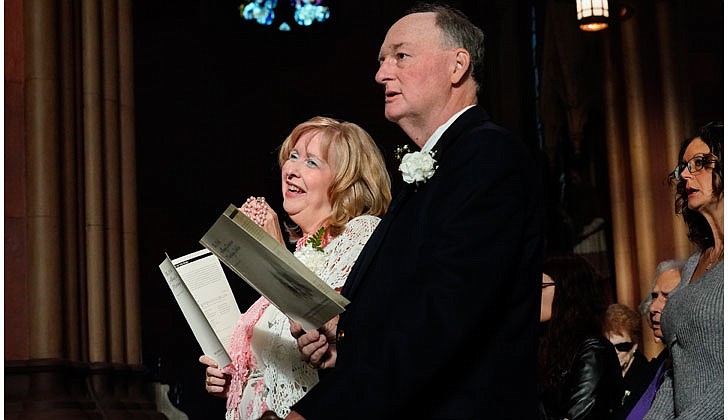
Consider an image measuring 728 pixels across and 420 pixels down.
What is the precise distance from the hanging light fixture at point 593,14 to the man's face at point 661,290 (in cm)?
613

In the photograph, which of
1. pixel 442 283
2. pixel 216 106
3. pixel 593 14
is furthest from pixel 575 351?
pixel 216 106

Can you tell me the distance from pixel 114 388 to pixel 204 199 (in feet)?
37.0

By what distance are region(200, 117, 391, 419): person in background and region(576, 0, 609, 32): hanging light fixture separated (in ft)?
25.7

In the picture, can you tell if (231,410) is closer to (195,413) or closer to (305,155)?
(305,155)

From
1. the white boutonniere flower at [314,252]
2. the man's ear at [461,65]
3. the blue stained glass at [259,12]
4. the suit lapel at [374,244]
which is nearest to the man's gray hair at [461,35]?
the man's ear at [461,65]

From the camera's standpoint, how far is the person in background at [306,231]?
11.8 ft

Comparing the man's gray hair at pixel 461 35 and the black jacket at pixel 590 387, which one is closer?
the man's gray hair at pixel 461 35

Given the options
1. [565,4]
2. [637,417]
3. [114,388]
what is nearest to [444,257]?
[637,417]

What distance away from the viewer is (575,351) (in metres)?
4.91

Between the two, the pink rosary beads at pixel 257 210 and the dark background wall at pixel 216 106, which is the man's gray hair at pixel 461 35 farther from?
the dark background wall at pixel 216 106

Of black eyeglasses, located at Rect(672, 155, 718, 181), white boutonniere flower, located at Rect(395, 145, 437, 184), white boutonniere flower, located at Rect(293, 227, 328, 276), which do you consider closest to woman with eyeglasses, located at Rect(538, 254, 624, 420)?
black eyeglasses, located at Rect(672, 155, 718, 181)

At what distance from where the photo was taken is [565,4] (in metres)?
14.9

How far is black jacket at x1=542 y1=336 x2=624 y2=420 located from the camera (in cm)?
475

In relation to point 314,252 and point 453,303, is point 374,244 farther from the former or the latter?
point 314,252
